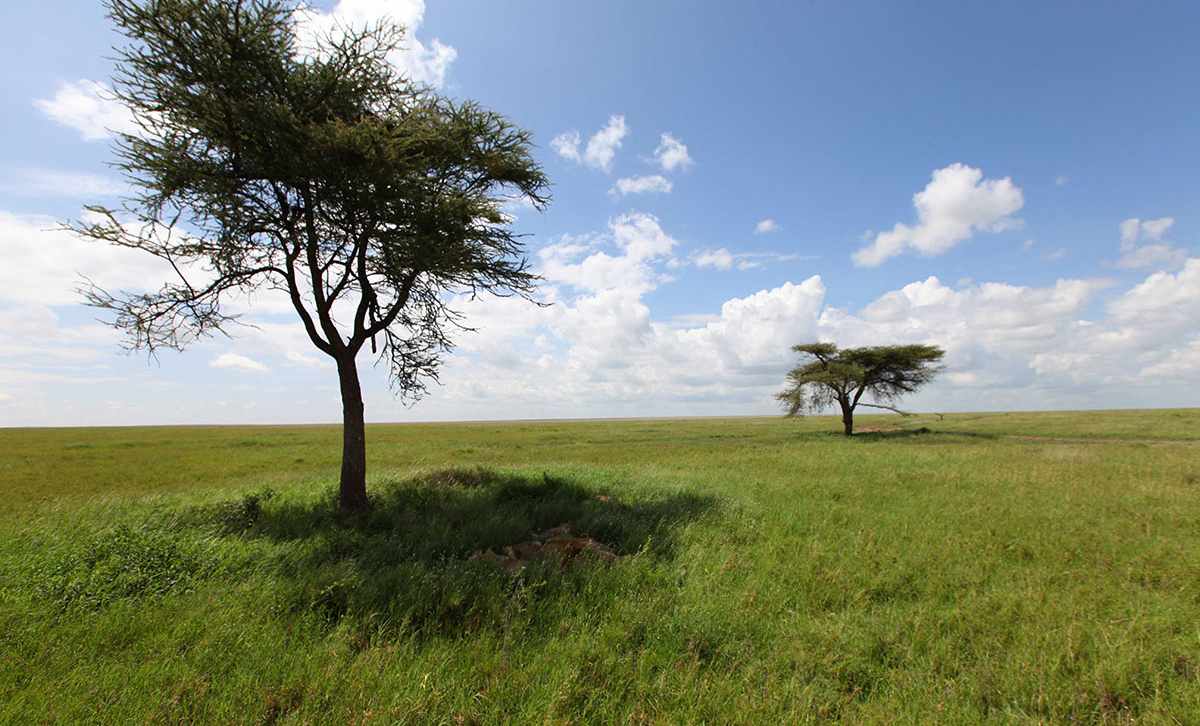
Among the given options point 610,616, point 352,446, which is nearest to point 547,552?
point 610,616

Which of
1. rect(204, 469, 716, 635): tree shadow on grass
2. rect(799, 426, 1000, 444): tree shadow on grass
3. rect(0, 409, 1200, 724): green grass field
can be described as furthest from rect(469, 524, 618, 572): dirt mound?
rect(799, 426, 1000, 444): tree shadow on grass

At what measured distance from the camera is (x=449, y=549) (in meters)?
8.00

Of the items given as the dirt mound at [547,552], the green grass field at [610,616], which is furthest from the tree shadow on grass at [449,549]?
the dirt mound at [547,552]

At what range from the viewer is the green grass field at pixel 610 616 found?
3941mm

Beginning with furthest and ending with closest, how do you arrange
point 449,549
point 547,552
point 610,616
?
point 449,549 < point 547,552 < point 610,616

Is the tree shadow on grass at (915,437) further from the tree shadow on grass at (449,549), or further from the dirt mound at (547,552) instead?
the dirt mound at (547,552)

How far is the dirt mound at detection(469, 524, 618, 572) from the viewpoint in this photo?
7281 mm

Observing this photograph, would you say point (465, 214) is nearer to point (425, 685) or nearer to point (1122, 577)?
point (425, 685)

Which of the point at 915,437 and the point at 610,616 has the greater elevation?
the point at 610,616

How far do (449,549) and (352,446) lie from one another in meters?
4.44

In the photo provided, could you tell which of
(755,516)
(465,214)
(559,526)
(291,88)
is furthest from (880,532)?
(291,88)

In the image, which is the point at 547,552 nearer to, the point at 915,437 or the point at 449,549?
the point at 449,549

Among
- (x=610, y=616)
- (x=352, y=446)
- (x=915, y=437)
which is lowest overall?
(x=915, y=437)

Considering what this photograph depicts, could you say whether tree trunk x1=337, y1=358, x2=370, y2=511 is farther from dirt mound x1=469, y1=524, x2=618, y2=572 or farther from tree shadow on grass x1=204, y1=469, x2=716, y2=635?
dirt mound x1=469, y1=524, x2=618, y2=572
